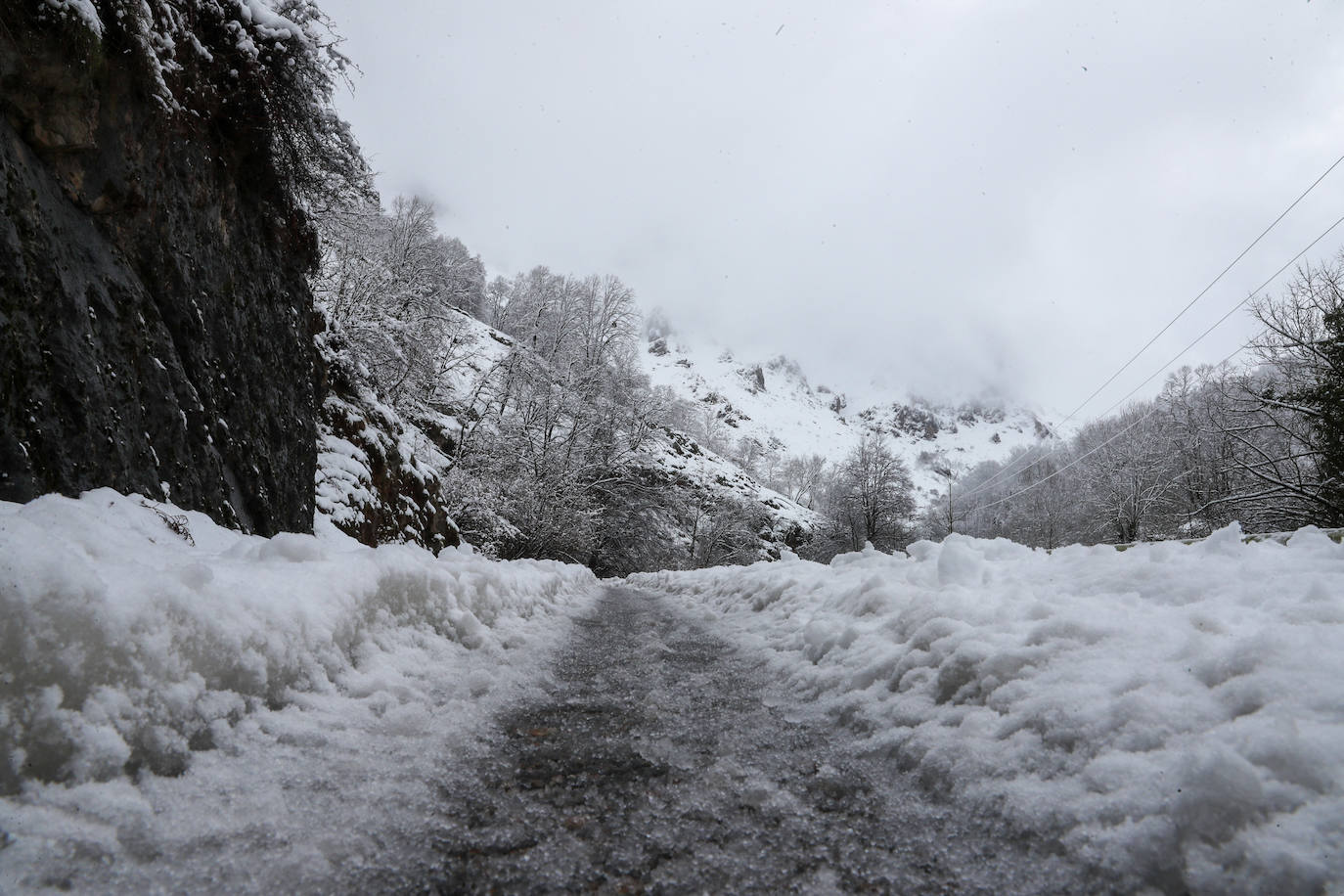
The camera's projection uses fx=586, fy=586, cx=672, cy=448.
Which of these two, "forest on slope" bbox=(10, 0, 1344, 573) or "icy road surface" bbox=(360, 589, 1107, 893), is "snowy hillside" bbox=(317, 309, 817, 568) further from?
"icy road surface" bbox=(360, 589, 1107, 893)

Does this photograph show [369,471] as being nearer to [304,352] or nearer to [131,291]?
[304,352]

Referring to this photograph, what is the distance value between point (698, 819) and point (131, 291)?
4.94 metres

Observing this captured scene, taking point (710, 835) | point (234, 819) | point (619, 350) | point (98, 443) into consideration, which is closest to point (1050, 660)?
point (710, 835)

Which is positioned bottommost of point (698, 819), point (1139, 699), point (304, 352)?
point (698, 819)

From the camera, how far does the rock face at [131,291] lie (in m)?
3.11

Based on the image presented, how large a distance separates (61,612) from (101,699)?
26 centimetres

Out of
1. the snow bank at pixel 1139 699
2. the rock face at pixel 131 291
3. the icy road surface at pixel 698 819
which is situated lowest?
the icy road surface at pixel 698 819

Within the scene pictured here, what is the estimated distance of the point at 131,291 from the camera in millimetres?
4039

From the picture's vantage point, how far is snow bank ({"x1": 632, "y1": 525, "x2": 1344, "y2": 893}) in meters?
1.32

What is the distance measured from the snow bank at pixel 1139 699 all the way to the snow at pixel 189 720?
184 centimetres

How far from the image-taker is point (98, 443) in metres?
3.39

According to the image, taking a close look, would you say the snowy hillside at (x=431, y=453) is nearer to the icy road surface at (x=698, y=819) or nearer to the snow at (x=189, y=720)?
the snow at (x=189, y=720)

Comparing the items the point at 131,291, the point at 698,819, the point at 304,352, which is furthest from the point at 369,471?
the point at 698,819

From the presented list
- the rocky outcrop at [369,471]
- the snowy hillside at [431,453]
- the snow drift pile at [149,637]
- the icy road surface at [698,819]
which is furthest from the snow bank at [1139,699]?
the snowy hillside at [431,453]
